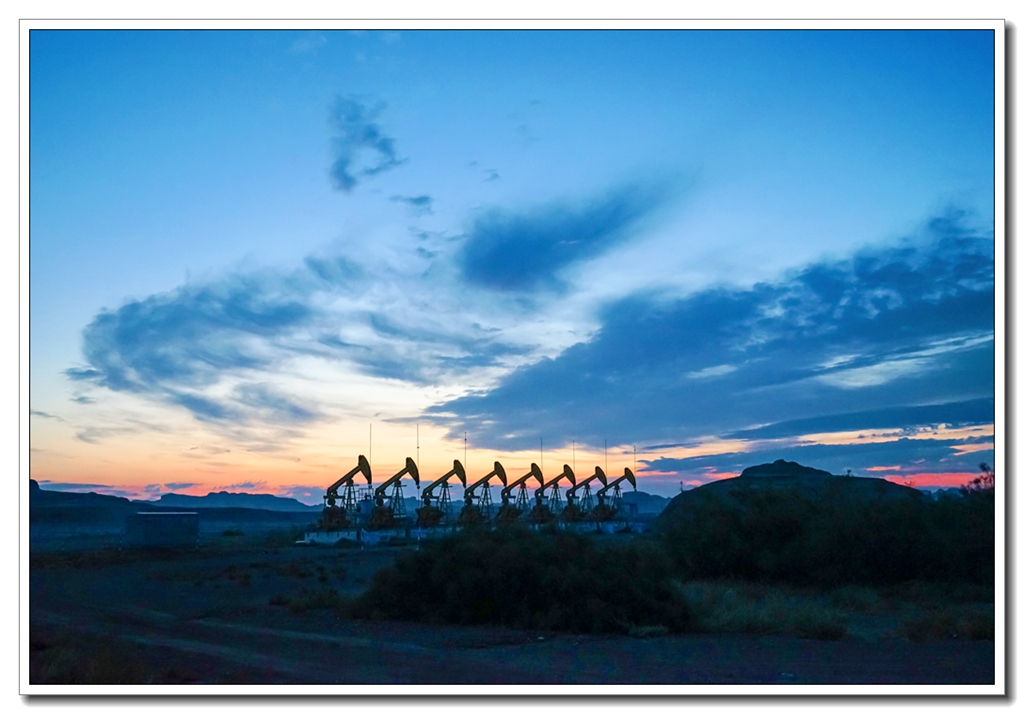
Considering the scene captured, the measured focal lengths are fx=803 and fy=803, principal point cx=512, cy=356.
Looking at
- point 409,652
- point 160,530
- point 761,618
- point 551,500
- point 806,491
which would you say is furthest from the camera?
point 551,500

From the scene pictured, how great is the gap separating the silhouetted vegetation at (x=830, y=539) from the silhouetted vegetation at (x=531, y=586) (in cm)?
607

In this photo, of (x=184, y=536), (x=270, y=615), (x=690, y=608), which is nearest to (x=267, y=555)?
(x=184, y=536)

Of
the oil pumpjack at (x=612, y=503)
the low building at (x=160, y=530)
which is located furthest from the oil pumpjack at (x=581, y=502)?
the low building at (x=160, y=530)

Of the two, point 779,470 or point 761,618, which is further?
point 779,470

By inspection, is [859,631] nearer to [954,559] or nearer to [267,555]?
[954,559]

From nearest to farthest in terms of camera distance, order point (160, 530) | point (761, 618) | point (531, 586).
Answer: point (761, 618) < point (531, 586) < point (160, 530)

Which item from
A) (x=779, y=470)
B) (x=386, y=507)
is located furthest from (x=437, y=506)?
(x=779, y=470)

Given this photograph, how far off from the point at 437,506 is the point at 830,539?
38.7m

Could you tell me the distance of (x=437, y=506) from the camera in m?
→ 55.7

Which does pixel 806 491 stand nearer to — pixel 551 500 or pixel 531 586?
pixel 531 586

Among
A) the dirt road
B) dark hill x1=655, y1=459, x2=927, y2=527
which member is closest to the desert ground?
the dirt road

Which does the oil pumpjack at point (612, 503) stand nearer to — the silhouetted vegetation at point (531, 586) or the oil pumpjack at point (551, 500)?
the oil pumpjack at point (551, 500)
